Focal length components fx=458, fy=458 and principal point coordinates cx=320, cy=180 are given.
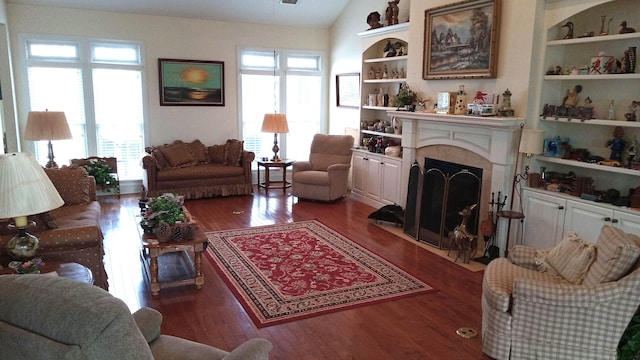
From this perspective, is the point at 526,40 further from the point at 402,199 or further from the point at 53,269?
the point at 53,269

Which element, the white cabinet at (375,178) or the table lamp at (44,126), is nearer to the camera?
the table lamp at (44,126)

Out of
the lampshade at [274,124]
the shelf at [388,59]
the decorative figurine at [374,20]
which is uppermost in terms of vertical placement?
the decorative figurine at [374,20]

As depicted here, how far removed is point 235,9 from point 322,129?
273 centimetres

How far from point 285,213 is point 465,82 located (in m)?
3.04

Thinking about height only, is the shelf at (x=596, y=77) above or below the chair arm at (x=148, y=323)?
above

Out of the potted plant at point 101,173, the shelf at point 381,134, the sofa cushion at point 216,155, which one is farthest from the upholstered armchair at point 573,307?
the potted plant at point 101,173

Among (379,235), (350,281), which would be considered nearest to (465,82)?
(379,235)

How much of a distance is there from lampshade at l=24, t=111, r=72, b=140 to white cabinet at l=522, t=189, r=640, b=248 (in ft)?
18.6

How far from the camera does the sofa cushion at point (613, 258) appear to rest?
2746 mm

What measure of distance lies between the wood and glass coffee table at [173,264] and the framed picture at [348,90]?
176 inches

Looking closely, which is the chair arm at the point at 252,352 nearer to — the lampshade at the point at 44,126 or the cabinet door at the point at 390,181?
the cabinet door at the point at 390,181

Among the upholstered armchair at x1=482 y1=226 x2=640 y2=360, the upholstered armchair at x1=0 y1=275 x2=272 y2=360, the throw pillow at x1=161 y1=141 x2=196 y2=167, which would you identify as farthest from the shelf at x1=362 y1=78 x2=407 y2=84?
the upholstered armchair at x1=0 y1=275 x2=272 y2=360

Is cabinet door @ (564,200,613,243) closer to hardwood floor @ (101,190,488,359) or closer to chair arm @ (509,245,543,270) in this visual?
chair arm @ (509,245,543,270)

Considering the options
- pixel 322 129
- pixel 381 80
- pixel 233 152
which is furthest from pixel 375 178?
pixel 233 152
